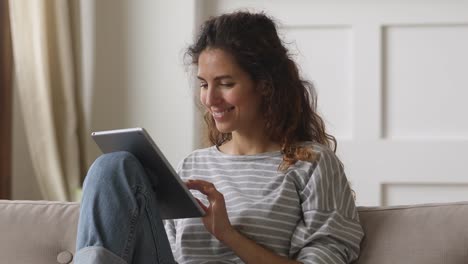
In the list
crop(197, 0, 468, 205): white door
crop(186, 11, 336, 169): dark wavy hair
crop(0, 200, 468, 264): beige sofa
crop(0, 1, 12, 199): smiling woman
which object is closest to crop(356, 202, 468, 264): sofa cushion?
crop(0, 200, 468, 264): beige sofa

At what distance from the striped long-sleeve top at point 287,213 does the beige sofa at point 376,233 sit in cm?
5

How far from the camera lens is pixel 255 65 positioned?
5.80 feet

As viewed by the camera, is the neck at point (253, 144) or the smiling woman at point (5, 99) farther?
the smiling woman at point (5, 99)

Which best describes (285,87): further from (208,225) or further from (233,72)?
(208,225)

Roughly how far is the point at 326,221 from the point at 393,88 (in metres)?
1.32

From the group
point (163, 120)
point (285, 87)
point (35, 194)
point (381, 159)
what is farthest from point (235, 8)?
point (285, 87)

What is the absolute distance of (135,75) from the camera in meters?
2.96

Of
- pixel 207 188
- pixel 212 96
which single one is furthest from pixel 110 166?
pixel 212 96

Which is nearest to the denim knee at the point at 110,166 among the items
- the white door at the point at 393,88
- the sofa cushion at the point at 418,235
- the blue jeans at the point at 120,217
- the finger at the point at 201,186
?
the blue jeans at the point at 120,217

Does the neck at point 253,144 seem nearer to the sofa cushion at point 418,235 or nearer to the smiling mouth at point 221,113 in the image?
the smiling mouth at point 221,113

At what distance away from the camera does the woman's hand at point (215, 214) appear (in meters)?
1.61

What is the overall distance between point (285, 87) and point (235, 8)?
119cm

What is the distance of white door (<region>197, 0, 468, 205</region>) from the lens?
284 cm

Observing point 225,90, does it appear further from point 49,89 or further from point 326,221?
point 49,89
